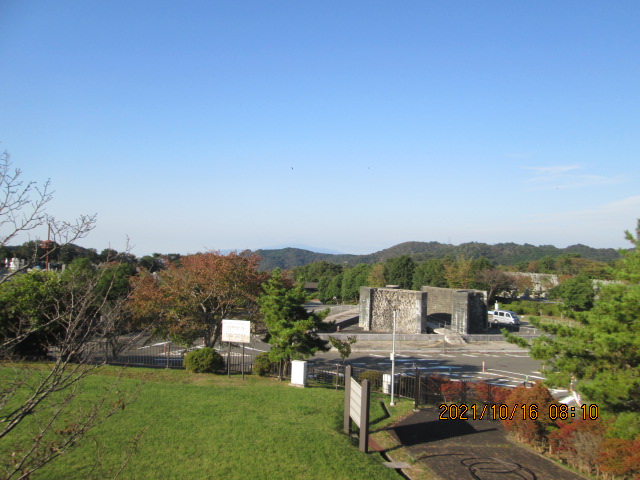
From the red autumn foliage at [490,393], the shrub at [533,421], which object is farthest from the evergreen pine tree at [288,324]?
the shrub at [533,421]

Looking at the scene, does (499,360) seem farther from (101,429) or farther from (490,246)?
(490,246)

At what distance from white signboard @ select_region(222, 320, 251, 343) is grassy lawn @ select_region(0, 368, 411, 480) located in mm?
2238

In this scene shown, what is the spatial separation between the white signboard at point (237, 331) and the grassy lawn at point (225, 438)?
88.1 inches

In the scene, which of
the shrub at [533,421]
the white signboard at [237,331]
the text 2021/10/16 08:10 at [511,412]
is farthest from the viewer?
the white signboard at [237,331]

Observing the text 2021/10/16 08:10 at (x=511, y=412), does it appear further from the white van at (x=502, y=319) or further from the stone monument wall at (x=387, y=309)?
the white van at (x=502, y=319)

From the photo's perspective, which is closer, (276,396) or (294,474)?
(294,474)

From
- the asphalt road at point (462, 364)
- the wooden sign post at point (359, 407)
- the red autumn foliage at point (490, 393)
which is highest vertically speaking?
the wooden sign post at point (359, 407)

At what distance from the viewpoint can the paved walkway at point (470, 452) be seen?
9406 mm

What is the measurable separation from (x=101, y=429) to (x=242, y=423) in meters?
2.78

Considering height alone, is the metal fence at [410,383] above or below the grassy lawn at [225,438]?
below

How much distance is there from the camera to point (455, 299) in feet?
112

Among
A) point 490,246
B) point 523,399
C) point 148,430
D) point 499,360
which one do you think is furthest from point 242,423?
point 490,246

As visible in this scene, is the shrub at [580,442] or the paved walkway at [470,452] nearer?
the paved walkway at [470,452]

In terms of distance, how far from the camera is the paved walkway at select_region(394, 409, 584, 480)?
941 centimetres
